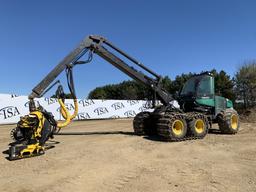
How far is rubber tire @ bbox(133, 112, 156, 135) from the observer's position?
1183cm

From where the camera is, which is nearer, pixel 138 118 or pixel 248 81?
pixel 138 118

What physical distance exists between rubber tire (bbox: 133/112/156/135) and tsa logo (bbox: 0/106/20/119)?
12092 millimetres

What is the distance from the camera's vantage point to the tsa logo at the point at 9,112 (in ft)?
66.1

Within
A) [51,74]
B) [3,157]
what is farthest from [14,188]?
[51,74]

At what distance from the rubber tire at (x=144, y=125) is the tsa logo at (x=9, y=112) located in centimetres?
1209

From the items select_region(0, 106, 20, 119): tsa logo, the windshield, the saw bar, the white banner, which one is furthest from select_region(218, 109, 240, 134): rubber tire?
select_region(0, 106, 20, 119): tsa logo

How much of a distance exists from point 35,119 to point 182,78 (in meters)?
43.9

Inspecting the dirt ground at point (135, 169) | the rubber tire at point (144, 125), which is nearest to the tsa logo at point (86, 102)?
the rubber tire at point (144, 125)

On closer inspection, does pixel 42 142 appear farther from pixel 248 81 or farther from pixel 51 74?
pixel 248 81

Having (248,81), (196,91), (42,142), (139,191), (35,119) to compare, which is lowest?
(139,191)

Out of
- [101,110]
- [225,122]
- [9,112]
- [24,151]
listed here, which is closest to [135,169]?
[24,151]

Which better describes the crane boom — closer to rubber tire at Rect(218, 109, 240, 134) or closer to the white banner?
rubber tire at Rect(218, 109, 240, 134)

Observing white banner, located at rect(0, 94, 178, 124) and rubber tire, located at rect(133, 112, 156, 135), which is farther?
white banner, located at rect(0, 94, 178, 124)

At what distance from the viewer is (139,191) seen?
4.87 m
